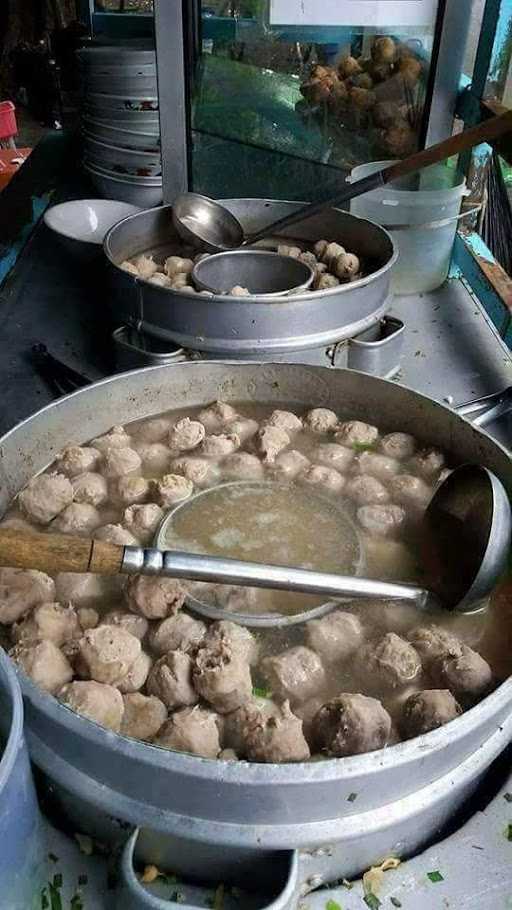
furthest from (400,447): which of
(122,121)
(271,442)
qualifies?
(122,121)

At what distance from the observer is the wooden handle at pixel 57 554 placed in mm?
1187

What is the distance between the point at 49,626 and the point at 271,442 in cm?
76

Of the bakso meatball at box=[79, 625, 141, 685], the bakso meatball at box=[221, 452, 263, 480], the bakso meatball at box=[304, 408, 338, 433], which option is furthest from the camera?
the bakso meatball at box=[304, 408, 338, 433]

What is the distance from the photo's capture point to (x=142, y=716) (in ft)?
4.00

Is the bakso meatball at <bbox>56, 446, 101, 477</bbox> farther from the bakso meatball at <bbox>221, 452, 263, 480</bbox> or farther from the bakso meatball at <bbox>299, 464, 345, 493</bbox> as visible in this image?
the bakso meatball at <bbox>299, 464, 345, 493</bbox>

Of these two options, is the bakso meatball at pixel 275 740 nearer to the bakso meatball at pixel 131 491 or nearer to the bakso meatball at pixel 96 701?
the bakso meatball at pixel 96 701

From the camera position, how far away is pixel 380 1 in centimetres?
291

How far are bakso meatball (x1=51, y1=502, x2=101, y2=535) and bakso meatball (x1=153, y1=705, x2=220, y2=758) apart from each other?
0.57 meters

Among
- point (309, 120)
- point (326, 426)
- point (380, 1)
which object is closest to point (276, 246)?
point (309, 120)

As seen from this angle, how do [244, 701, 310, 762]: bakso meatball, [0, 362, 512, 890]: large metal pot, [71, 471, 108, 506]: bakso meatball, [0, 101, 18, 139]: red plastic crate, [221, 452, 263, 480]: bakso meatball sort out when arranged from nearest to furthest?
[0, 362, 512, 890]: large metal pot, [244, 701, 310, 762]: bakso meatball, [71, 471, 108, 506]: bakso meatball, [221, 452, 263, 480]: bakso meatball, [0, 101, 18, 139]: red plastic crate

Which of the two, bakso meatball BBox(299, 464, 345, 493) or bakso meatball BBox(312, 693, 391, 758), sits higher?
bakso meatball BBox(312, 693, 391, 758)

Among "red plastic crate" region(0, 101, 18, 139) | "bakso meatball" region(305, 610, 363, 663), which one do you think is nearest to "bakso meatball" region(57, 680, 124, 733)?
"bakso meatball" region(305, 610, 363, 663)

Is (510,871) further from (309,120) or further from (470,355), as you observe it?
(309,120)

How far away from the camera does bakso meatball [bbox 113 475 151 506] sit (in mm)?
1717
